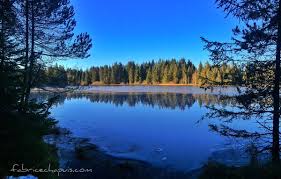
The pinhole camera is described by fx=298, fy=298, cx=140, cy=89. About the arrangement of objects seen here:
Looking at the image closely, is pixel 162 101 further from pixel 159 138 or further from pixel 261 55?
pixel 261 55

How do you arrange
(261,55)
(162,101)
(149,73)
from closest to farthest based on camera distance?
(261,55) < (162,101) < (149,73)

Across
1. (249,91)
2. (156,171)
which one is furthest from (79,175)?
(249,91)

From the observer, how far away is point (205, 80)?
10164 mm

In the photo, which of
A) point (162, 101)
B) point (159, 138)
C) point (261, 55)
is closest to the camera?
point (261, 55)

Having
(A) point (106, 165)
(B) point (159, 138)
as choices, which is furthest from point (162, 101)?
(A) point (106, 165)

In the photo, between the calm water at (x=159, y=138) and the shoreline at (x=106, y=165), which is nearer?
the shoreline at (x=106, y=165)

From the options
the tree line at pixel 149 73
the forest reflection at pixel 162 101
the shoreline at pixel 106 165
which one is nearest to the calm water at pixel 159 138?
the shoreline at pixel 106 165

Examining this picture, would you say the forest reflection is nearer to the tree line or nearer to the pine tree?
the pine tree

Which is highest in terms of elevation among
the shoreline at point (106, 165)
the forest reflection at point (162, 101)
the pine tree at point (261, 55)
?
the pine tree at point (261, 55)

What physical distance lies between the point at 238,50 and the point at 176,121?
50.6ft

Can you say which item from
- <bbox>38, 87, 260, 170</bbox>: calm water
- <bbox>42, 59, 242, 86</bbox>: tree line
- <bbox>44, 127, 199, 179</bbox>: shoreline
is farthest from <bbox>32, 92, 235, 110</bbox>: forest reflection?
<bbox>42, 59, 242, 86</bbox>: tree line

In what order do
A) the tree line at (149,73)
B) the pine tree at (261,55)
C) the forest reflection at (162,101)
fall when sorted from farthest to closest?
the tree line at (149,73) → the forest reflection at (162,101) → the pine tree at (261,55)

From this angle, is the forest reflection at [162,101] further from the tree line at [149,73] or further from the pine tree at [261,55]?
the tree line at [149,73]

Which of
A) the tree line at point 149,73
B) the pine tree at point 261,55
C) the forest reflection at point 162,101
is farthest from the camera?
the tree line at point 149,73
